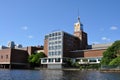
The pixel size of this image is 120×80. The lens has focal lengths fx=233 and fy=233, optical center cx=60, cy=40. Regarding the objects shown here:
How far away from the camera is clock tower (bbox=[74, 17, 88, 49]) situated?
146000 mm

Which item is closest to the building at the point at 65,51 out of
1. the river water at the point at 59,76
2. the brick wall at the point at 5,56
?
the brick wall at the point at 5,56

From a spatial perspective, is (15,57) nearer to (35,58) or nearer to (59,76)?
(35,58)

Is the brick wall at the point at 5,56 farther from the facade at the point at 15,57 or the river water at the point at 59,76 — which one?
the river water at the point at 59,76

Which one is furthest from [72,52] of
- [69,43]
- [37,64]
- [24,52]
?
[24,52]

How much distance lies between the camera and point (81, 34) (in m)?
146

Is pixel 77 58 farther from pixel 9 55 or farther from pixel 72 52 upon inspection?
pixel 9 55

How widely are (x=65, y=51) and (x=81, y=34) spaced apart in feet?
65.8

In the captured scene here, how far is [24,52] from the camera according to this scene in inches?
6122

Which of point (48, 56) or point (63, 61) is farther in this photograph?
point (48, 56)

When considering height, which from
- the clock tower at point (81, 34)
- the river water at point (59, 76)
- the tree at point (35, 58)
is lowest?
the river water at point (59, 76)

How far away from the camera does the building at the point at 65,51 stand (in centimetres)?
12625

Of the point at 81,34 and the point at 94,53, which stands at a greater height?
the point at 81,34

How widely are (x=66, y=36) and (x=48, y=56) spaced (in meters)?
16.7

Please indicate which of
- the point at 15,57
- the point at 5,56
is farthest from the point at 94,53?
the point at 5,56
